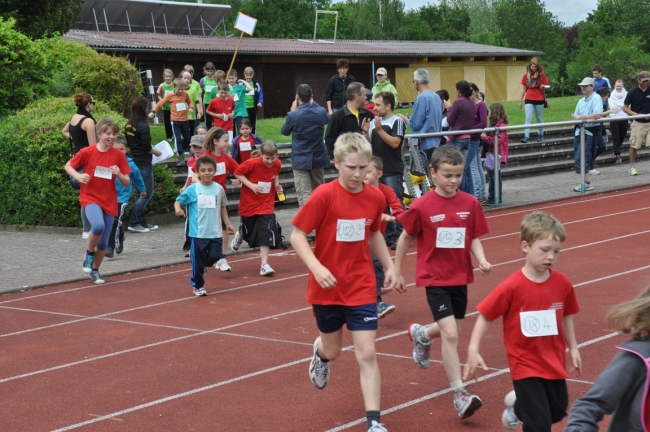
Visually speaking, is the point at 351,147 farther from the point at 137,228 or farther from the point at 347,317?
the point at 137,228

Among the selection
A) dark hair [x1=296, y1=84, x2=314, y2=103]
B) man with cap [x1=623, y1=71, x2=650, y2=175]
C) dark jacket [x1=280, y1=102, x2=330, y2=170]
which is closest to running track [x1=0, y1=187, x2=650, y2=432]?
dark jacket [x1=280, y1=102, x2=330, y2=170]

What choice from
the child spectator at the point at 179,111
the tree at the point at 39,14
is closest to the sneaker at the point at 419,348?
the child spectator at the point at 179,111

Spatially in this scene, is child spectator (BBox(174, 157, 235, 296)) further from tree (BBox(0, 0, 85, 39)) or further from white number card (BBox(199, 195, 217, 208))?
tree (BBox(0, 0, 85, 39))

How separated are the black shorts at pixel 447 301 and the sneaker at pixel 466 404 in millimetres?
567

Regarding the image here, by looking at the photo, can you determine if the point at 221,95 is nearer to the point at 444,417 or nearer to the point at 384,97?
the point at 384,97

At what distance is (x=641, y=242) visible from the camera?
12.6m

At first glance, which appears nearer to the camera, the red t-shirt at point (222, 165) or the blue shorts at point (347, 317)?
the blue shorts at point (347, 317)

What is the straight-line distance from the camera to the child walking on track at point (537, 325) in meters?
4.78

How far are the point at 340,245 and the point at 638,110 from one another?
55.4ft

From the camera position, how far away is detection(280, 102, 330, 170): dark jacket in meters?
13.8

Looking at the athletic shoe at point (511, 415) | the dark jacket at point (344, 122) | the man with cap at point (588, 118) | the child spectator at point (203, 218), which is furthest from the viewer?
the man with cap at point (588, 118)

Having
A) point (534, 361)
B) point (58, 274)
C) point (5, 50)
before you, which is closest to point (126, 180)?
point (58, 274)

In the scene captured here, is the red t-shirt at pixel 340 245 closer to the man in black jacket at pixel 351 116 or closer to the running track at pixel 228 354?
the running track at pixel 228 354

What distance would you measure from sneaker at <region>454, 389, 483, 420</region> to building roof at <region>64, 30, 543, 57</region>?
2447cm
